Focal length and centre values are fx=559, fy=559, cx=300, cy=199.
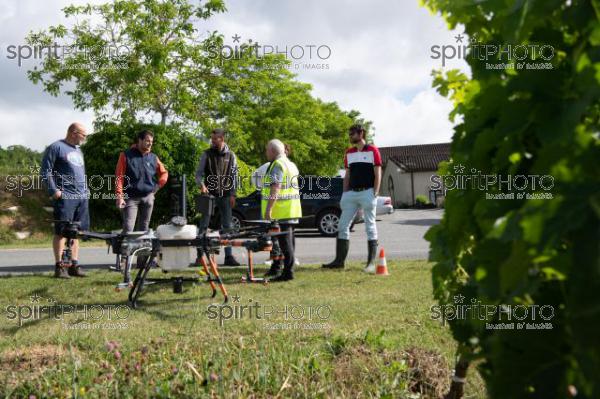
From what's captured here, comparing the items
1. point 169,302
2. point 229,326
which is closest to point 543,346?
point 229,326

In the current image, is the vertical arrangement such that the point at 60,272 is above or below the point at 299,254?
above

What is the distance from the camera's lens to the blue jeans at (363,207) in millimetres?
7953

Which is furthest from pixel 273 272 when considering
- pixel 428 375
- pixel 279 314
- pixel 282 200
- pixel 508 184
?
pixel 508 184

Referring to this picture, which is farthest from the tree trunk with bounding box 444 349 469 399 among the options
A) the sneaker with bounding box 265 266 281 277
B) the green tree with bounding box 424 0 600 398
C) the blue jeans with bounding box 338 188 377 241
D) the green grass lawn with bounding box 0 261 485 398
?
the blue jeans with bounding box 338 188 377 241

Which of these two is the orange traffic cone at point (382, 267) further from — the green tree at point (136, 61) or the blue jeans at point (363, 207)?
the green tree at point (136, 61)

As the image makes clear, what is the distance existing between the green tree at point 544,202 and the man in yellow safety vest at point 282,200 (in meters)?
5.62

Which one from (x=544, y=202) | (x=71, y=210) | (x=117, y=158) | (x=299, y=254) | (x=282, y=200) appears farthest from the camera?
(x=117, y=158)

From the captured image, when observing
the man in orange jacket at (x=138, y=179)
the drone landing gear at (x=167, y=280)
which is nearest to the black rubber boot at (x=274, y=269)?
the drone landing gear at (x=167, y=280)

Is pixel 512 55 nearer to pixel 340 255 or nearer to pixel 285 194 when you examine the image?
pixel 285 194

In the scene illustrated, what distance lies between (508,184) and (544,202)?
49 cm

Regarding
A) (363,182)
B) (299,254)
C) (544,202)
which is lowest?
(299,254)

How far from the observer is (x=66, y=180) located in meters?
7.69

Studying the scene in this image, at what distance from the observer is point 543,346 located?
1039mm

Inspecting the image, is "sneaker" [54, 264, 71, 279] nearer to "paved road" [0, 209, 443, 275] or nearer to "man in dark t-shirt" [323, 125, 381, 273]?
"paved road" [0, 209, 443, 275]
